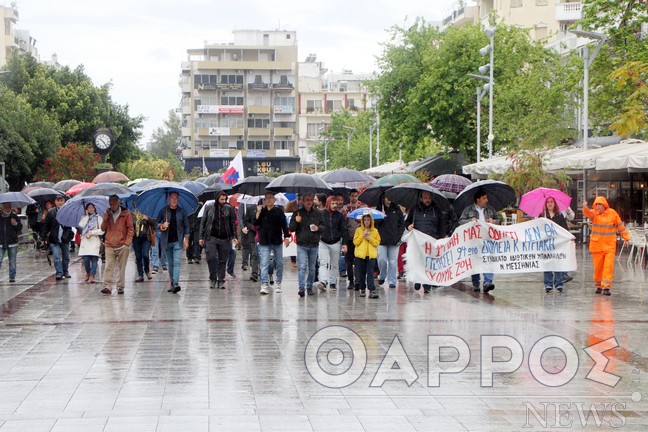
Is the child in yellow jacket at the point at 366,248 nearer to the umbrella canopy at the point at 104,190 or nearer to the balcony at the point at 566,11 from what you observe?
the umbrella canopy at the point at 104,190

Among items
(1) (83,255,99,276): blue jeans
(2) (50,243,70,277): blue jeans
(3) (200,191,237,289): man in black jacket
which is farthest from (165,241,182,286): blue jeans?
(2) (50,243,70,277): blue jeans

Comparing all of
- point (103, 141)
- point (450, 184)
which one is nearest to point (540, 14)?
point (103, 141)

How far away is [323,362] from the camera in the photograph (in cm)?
1024

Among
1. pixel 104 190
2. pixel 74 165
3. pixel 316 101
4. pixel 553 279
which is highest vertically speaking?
pixel 316 101

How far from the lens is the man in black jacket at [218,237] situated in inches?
716

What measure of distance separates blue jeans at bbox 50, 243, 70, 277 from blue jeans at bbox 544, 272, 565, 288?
9093 millimetres

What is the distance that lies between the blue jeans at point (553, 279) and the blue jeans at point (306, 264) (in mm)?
3811

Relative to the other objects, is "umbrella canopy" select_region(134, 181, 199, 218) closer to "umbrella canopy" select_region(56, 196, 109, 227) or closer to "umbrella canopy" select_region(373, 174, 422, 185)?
"umbrella canopy" select_region(56, 196, 109, 227)

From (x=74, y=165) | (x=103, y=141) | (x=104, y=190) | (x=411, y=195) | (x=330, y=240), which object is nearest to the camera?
(x=330, y=240)

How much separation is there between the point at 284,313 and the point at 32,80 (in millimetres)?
46570

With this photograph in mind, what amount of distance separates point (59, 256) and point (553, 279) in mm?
9362

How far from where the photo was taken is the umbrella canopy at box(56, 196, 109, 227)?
1930cm

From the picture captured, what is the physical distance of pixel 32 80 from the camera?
57.5 m

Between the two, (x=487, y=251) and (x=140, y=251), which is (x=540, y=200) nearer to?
(x=487, y=251)
